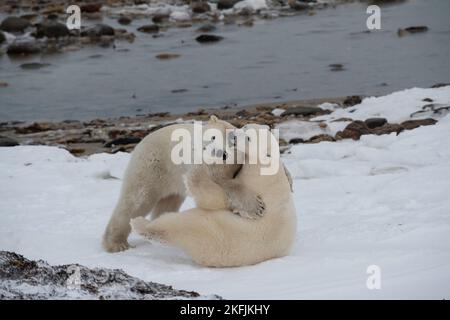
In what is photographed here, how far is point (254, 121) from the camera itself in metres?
12.5

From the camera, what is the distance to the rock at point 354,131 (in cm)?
986

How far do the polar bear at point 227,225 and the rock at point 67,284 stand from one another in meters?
1.04

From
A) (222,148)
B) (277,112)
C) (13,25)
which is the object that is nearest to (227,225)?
(222,148)

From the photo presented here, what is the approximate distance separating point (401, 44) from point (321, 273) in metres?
16.4

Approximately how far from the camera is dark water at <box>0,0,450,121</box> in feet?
52.0

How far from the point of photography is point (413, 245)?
4828 millimetres

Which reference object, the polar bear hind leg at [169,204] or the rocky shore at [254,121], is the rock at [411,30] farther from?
the polar bear hind leg at [169,204]

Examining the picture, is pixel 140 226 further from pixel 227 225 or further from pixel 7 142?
pixel 7 142

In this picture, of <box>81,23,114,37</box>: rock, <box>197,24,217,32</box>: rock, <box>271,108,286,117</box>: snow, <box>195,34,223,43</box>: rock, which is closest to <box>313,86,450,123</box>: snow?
<box>271,108,286,117</box>: snow

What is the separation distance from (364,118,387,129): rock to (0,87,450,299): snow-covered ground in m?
1.44

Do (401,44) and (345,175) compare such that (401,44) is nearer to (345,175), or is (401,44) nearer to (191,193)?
(345,175)

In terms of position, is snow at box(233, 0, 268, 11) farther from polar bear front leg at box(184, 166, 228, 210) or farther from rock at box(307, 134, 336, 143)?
polar bear front leg at box(184, 166, 228, 210)

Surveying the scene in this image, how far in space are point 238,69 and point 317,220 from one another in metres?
13.0
